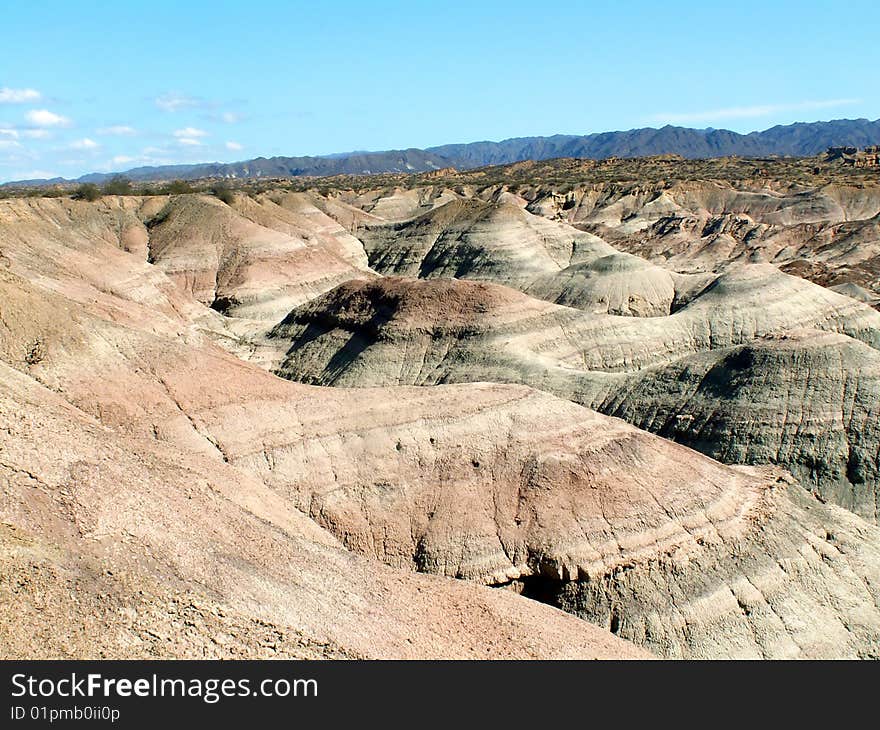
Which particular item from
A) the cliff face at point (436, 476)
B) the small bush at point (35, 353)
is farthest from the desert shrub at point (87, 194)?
the small bush at point (35, 353)

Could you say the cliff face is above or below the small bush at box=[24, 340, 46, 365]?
below

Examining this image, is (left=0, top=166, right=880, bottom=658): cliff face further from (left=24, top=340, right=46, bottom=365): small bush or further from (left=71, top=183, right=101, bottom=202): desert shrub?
(left=71, top=183, right=101, bottom=202): desert shrub

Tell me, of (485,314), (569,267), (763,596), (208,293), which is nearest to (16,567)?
(763,596)

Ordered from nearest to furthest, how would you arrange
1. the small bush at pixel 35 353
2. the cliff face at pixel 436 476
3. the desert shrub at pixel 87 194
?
1. the cliff face at pixel 436 476
2. the small bush at pixel 35 353
3. the desert shrub at pixel 87 194

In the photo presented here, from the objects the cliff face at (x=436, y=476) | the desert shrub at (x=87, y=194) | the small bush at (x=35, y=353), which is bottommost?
the cliff face at (x=436, y=476)

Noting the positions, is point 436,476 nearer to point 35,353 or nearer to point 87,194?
point 35,353

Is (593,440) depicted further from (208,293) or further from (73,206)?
(73,206)

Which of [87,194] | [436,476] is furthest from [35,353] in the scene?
[87,194]

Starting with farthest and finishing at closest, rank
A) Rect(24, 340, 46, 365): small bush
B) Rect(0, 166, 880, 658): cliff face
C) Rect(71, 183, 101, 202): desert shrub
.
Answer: Rect(71, 183, 101, 202): desert shrub, Rect(24, 340, 46, 365): small bush, Rect(0, 166, 880, 658): cliff face

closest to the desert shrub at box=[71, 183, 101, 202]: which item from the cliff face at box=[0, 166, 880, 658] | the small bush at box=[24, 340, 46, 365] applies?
the cliff face at box=[0, 166, 880, 658]

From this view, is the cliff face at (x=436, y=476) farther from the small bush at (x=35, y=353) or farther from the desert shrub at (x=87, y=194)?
the desert shrub at (x=87, y=194)

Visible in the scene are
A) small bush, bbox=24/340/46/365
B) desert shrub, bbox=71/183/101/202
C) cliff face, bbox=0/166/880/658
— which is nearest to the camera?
cliff face, bbox=0/166/880/658

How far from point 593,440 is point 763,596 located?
4857 millimetres

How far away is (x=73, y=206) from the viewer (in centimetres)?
5462
